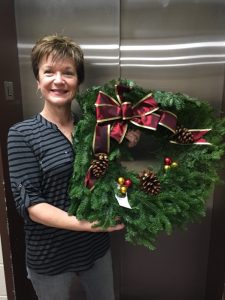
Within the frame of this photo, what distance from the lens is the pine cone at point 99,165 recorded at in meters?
1.04

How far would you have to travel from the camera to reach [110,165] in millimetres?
1085

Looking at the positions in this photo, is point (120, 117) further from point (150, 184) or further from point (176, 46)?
point (176, 46)

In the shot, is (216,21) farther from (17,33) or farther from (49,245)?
(49,245)

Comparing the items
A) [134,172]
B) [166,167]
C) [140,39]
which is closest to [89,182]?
[134,172]

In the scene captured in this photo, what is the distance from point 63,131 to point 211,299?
1.35 metres

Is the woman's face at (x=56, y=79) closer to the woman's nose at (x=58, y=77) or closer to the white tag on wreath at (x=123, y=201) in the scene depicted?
the woman's nose at (x=58, y=77)

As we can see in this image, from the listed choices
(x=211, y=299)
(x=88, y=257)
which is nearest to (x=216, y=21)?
(x=88, y=257)

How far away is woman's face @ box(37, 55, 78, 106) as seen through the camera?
1.09 m

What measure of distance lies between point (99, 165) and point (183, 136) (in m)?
0.34

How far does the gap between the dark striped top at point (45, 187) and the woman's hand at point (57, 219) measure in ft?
0.09

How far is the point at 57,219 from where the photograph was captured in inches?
42.3

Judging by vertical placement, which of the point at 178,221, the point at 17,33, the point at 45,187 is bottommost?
the point at 178,221

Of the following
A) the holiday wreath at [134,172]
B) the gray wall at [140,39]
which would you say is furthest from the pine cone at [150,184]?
the gray wall at [140,39]

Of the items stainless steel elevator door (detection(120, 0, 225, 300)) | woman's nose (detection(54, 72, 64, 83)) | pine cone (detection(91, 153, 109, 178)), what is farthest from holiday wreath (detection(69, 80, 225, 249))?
stainless steel elevator door (detection(120, 0, 225, 300))
